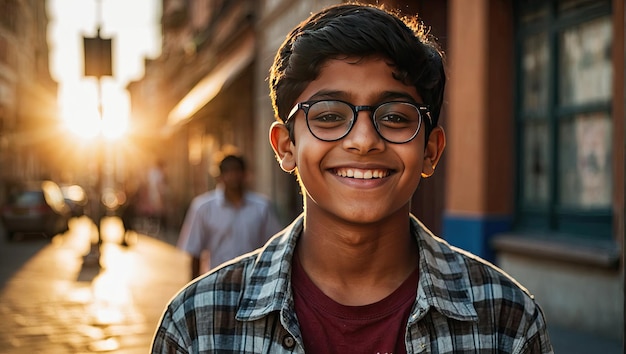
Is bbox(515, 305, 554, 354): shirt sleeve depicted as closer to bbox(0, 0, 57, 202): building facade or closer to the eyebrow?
the eyebrow

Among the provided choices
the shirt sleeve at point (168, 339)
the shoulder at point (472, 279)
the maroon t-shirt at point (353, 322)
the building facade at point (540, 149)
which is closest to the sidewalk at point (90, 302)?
the building facade at point (540, 149)

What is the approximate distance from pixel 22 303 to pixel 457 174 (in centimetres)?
531

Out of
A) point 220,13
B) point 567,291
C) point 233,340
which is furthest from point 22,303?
point 220,13

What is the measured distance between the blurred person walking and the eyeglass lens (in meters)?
3.92

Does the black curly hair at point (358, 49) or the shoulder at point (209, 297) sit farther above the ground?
the black curly hair at point (358, 49)

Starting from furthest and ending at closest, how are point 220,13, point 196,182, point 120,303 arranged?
point 196,182
point 220,13
point 120,303

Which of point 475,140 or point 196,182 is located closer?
point 475,140

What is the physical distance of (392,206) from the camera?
81.1 inches

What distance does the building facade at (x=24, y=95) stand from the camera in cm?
4150

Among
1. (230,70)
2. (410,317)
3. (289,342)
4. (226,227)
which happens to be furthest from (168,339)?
(230,70)

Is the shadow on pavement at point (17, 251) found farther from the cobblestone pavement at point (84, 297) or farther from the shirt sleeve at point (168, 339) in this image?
the shirt sleeve at point (168, 339)

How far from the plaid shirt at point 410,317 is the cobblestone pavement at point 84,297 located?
16.7ft

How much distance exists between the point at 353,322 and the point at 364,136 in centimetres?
46

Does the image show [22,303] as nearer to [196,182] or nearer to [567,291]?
[567,291]
